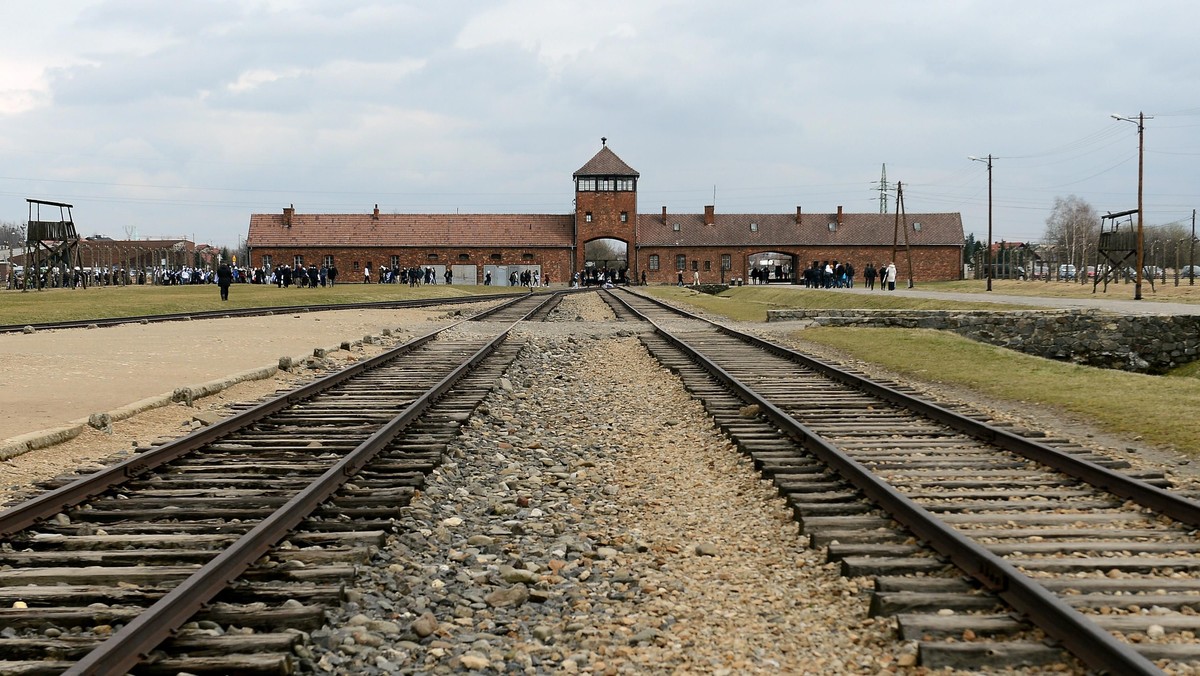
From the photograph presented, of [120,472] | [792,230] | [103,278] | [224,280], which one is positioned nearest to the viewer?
[120,472]

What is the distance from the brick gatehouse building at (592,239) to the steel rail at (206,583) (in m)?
85.5

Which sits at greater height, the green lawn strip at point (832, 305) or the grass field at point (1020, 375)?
the green lawn strip at point (832, 305)

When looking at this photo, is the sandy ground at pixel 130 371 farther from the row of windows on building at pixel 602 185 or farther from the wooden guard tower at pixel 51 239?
the row of windows on building at pixel 602 185

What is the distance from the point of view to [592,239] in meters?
94.4

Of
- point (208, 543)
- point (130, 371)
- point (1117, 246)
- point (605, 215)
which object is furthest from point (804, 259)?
point (208, 543)

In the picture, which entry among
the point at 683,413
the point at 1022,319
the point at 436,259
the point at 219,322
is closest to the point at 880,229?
the point at 436,259

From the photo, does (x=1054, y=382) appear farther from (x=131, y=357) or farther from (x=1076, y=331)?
(x=131, y=357)

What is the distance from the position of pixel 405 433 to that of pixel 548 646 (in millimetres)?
5084

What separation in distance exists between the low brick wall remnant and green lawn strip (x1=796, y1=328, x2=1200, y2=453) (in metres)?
4.72

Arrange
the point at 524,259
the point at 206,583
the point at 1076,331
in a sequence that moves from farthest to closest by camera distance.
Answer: the point at 524,259
the point at 1076,331
the point at 206,583

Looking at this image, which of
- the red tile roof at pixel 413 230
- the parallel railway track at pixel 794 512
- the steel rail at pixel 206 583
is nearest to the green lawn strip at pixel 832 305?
the parallel railway track at pixel 794 512

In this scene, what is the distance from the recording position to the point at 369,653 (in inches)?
168

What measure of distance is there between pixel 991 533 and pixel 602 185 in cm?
8940

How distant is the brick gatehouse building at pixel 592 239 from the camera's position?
304 feet
